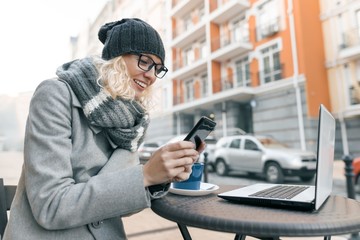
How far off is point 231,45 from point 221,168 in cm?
274

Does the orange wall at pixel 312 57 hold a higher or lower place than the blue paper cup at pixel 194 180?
higher

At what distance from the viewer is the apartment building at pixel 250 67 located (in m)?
4.12

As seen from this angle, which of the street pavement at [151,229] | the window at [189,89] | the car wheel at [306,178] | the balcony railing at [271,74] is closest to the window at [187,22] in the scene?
the window at [189,89]

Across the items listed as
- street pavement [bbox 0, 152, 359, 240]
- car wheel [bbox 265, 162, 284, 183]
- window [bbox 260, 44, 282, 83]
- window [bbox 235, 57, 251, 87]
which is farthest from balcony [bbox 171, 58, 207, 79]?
street pavement [bbox 0, 152, 359, 240]

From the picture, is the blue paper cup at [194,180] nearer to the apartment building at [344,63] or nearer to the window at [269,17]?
the apartment building at [344,63]

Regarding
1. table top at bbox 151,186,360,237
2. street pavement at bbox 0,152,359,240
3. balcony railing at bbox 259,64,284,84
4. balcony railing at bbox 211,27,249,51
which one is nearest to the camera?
table top at bbox 151,186,360,237

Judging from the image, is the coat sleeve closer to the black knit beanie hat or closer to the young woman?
the young woman

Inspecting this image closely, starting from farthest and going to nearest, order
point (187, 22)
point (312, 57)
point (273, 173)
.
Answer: point (187, 22), point (312, 57), point (273, 173)

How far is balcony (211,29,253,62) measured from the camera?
5547 mm

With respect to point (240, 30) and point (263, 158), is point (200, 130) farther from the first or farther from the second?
point (240, 30)

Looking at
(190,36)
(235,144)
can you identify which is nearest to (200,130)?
(235,144)

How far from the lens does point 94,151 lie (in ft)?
1.77

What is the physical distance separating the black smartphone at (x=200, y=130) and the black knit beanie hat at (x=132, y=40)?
9.9 inches

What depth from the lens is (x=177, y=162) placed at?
45cm
